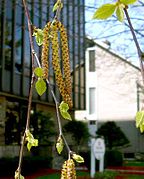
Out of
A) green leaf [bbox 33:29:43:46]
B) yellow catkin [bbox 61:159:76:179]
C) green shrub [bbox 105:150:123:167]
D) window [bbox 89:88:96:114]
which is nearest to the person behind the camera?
yellow catkin [bbox 61:159:76:179]

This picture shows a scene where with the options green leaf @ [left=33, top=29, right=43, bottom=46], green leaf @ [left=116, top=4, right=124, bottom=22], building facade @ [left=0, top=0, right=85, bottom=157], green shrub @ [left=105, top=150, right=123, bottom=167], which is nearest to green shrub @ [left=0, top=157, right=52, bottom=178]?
building facade @ [left=0, top=0, right=85, bottom=157]

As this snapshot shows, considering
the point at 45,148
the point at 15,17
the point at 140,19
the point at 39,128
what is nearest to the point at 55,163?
the point at 45,148

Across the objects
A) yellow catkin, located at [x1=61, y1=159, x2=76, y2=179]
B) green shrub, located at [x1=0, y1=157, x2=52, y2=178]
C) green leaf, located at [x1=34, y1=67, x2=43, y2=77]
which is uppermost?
green leaf, located at [x1=34, y1=67, x2=43, y2=77]

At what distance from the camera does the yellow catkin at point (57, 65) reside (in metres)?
1.18

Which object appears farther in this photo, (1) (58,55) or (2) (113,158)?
(2) (113,158)

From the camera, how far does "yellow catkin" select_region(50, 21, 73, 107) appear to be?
118cm

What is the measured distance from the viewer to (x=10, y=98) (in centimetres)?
2102

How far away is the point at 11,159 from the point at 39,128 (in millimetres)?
3439

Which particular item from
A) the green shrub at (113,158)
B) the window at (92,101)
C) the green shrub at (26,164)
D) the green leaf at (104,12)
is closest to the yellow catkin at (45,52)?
the green leaf at (104,12)

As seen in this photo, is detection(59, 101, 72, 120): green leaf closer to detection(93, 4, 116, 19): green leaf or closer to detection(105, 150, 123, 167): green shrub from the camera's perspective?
detection(93, 4, 116, 19): green leaf

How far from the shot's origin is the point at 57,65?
1175mm

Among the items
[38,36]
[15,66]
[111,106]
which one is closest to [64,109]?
[38,36]

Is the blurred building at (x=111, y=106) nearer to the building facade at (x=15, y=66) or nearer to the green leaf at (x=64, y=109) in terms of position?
the building facade at (x=15, y=66)

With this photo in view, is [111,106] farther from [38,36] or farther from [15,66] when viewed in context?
[38,36]
